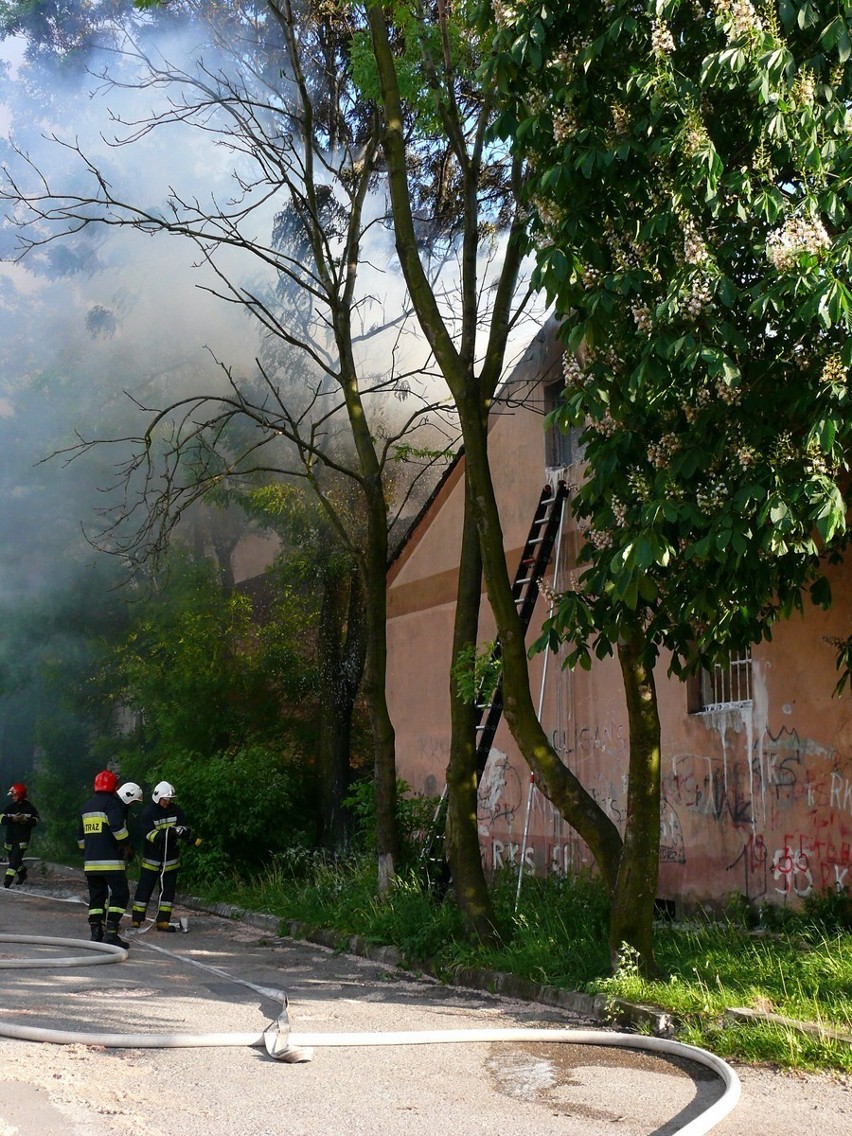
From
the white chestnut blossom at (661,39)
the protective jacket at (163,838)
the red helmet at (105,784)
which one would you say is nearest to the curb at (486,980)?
the protective jacket at (163,838)

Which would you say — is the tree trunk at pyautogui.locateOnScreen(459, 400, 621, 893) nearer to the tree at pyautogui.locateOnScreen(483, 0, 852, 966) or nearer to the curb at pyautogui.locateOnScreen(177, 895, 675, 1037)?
the curb at pyautogui.locateOnScreen(177, 895, 675, 1037)

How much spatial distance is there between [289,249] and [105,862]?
35.8 feet

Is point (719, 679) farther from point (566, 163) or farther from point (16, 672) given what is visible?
point (16, 672)

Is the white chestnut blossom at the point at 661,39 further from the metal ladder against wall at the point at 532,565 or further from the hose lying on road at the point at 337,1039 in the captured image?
the metal ladder against wall at the point at 532,565

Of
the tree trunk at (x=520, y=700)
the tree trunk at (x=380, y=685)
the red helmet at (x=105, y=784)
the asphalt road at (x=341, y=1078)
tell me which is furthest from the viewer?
the tree trunk at (x=380, y=685)

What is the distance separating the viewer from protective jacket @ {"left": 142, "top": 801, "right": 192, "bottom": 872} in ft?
37.8

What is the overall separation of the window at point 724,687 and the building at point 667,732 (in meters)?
0.02

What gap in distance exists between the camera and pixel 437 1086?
5.48 m

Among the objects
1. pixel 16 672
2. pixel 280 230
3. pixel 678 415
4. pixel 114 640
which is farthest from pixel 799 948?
pixel 16 672

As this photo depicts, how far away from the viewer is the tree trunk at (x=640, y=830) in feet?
24.3

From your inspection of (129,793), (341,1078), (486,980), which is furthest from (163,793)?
(341,1078)

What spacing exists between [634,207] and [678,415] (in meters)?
1.23

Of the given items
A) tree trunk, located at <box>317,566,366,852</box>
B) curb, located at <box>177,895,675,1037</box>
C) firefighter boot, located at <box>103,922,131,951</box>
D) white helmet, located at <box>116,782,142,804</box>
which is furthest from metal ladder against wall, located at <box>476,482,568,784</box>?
tree trunk, located at <box>317,566,366,852</box>

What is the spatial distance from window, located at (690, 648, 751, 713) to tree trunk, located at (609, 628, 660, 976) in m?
2.27
